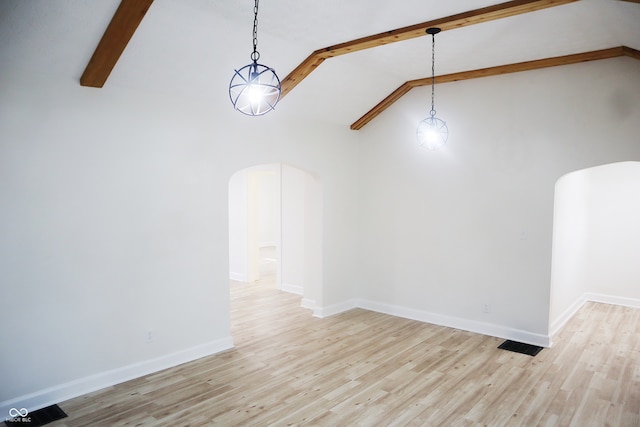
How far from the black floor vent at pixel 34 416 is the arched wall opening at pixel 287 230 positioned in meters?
3.53

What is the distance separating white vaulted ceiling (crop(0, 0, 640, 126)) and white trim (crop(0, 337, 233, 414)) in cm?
269

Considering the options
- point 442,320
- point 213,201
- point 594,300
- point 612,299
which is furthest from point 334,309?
point 612,299

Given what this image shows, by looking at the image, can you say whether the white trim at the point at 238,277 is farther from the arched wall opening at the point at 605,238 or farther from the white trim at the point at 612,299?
the white trim at the point at 612,299

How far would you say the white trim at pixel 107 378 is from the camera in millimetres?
3514

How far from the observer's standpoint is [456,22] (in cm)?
369

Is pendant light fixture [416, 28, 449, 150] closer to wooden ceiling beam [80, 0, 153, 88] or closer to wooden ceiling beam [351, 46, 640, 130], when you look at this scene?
wooden ceiling beam [351, 46, 640, 130]

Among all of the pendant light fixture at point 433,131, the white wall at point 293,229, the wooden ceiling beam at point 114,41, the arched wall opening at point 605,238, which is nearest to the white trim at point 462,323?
the arched wall opening at point 605,238

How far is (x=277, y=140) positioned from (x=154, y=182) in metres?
1.76

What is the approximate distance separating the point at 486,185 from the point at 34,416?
206 inches

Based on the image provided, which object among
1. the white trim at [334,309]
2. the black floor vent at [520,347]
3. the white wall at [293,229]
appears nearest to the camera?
the black floor vent at [520,347]

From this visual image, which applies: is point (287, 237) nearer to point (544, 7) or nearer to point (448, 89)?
point (448, 89)

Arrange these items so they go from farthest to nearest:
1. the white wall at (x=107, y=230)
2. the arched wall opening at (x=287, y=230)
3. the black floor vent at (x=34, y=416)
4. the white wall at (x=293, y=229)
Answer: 1. the white wall at (x=293, y=229)
2. the arched wall opening at (x=287, y=230)
3. the white wall at (x=107, y=230)
4. the black floor vent at (x=34, y=416)

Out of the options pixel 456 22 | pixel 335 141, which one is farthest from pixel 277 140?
pixel 456 22

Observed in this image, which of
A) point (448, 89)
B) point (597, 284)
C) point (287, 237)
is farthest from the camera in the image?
point (287, 237)
